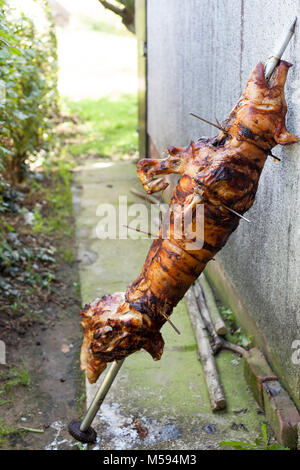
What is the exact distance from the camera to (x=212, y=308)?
409 cm

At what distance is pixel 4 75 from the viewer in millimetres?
4188

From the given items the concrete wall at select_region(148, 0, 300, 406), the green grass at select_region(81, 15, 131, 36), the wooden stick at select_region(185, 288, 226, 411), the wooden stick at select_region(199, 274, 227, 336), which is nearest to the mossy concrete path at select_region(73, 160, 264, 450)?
the wooden stick at select_region(185, 288, 226, 411)

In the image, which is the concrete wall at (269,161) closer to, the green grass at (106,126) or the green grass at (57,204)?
the green grass at (57,204)

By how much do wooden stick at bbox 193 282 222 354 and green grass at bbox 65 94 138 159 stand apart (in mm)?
4404

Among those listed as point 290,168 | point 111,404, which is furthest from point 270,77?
point 111,404

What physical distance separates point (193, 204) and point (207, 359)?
1603 mm

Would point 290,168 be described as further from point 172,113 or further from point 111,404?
point 172,113

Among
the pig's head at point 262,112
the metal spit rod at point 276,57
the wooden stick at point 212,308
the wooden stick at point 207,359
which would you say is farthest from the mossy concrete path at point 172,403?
the metal spit rod at point 276,57

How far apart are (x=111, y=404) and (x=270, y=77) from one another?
6.97ft

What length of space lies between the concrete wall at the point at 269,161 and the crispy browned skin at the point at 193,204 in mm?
380

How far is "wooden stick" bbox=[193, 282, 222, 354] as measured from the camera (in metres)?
3.74

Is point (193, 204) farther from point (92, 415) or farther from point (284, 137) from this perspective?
point (92, 415)

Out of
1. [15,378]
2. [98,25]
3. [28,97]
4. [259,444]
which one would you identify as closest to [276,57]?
[259,444]

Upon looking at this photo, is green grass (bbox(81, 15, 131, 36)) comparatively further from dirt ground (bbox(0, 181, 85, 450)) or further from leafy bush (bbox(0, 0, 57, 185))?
dirt ground (bbox(0, 181, 85, 450))
